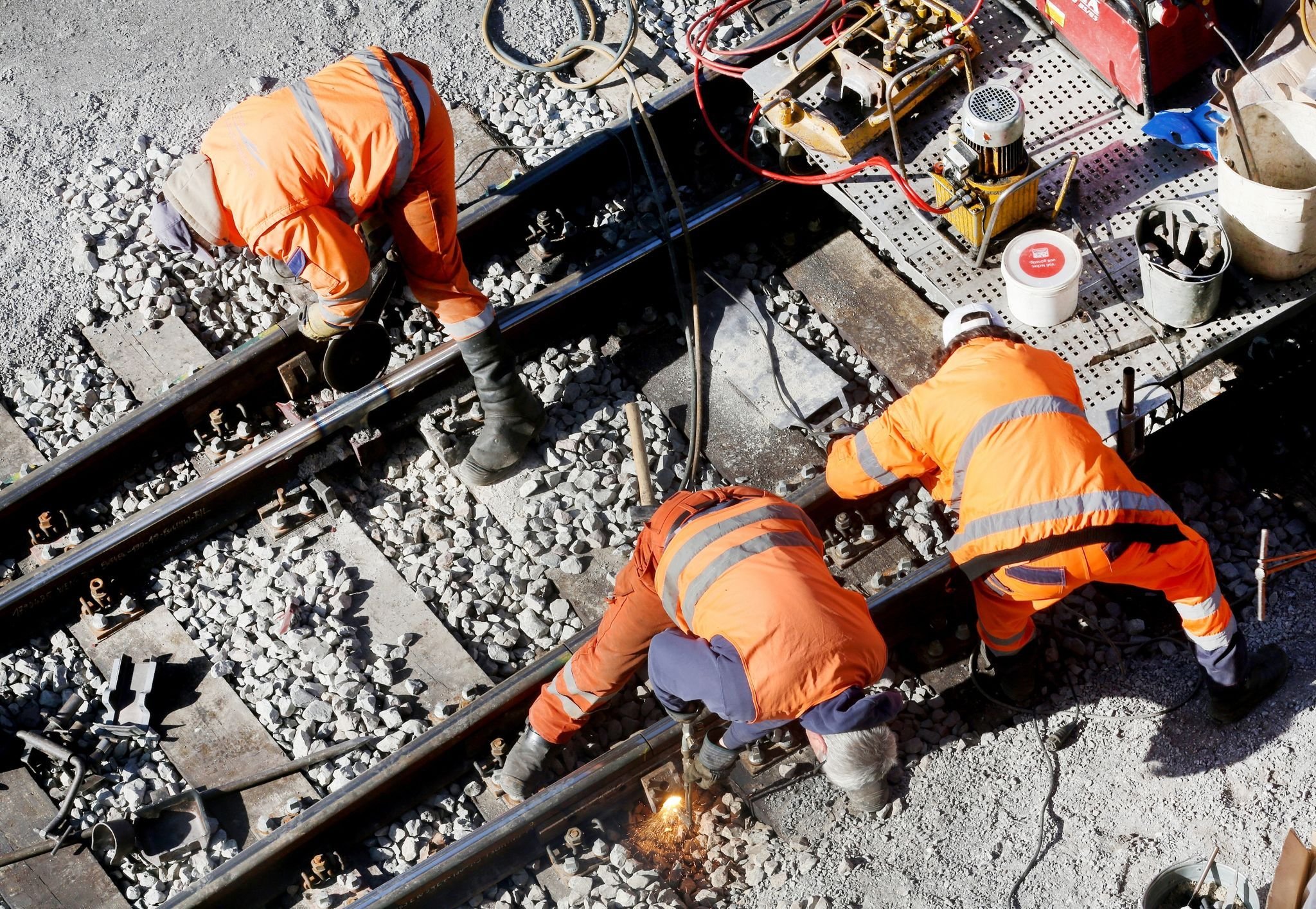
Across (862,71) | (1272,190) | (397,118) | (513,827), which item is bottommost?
(513,827)

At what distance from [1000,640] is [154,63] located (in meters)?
5.98

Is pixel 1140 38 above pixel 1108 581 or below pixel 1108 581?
above

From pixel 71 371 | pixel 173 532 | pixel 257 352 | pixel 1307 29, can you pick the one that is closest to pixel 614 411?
pixel 257 352

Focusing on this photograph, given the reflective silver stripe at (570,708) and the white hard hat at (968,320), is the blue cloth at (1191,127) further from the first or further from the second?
the reflective silver stripe at (570,708)

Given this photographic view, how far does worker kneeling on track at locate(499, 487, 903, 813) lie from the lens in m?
4.57

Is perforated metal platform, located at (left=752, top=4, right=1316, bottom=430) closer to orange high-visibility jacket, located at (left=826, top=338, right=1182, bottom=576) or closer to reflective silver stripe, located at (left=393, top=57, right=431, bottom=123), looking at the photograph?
orange high-visibility jacket, located at (left=826, top=338, right=1182, bottom=576)

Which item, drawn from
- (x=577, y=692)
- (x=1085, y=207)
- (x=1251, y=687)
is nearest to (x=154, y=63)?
(x=577, y=692)

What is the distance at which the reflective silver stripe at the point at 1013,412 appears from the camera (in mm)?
5055

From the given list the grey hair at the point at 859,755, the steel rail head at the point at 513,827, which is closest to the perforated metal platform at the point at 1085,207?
the grey hair at the point at 859,755

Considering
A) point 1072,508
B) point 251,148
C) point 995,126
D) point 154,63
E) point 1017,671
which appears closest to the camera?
point 1072,508

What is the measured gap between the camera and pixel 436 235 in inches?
242

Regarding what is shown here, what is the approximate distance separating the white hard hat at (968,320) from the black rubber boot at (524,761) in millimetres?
2317

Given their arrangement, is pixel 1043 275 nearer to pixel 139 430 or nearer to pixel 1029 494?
pixel 1029 494

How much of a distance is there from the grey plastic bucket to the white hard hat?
219 centimetres
